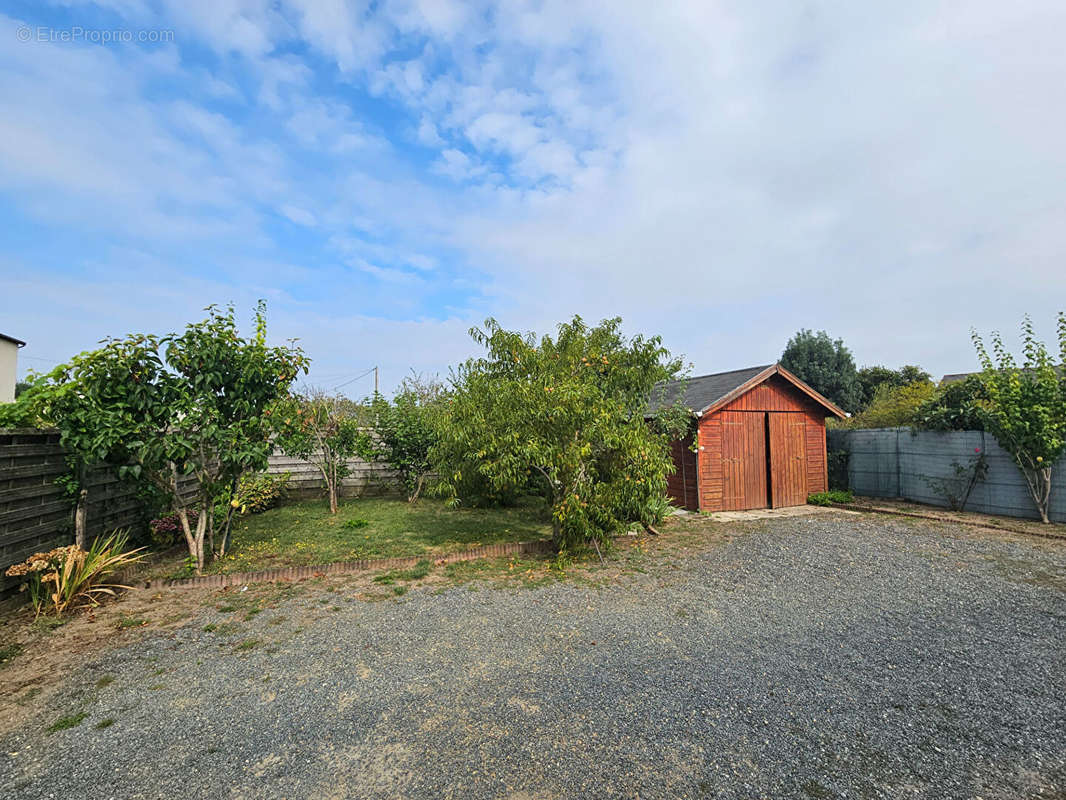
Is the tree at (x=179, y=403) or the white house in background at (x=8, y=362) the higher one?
the white house in background at (x=8, y=362)

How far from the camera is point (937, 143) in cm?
768

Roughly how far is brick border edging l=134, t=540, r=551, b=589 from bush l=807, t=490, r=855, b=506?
7812 mm

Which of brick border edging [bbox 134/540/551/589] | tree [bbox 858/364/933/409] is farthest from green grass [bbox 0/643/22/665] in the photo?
tree [bbox 858/364/933/409]

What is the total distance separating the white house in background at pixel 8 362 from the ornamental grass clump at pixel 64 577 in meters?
16.5

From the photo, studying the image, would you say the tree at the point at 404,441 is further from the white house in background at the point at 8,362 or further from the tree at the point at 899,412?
the white house in background at the point at 8,362

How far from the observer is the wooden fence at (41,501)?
13.6 feet

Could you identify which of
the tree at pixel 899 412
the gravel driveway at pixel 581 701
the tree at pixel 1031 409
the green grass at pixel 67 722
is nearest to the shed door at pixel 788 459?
the tree at pixel 899 412

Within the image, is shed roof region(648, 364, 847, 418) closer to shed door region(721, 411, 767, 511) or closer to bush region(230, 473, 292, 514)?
shed door region(721, 411, 767, 511)

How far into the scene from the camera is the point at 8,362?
15.9m

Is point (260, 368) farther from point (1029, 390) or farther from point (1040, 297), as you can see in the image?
point (1040, 297)

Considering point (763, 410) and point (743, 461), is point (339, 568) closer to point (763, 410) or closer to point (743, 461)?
point (743, 461)

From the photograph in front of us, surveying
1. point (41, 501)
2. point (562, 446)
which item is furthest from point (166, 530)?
point (562, 446)

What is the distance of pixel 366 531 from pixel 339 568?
2.19 metres

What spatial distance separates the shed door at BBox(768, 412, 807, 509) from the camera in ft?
35.6
